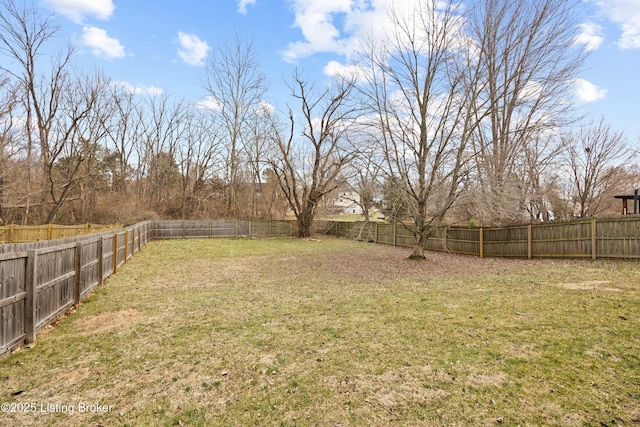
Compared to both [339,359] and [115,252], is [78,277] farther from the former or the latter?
[339,359]

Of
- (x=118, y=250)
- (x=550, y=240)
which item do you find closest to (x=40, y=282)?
(x=118, y=250)

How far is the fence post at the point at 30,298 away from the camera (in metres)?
3.92

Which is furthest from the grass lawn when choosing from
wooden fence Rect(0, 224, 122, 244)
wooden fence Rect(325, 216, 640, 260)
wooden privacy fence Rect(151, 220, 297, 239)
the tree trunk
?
wooden privacy fence Rect(151, 220, 297, 239)

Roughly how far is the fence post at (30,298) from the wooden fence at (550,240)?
9225 millimetres

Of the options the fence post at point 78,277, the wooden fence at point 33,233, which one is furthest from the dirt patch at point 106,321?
the wooden fence at point 33,233

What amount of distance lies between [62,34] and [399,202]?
24619 millimetres

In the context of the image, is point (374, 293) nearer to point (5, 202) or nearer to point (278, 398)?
point (278, 398)

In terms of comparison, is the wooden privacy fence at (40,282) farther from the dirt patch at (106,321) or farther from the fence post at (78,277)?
the dirt patch at (106,321)

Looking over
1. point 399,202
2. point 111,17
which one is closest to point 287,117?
point 111,17

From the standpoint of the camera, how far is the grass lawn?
2594mm

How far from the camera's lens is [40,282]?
4.29m

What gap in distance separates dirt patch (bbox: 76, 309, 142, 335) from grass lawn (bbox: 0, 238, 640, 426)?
0.03 m

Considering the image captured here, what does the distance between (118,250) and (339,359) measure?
8.36 m

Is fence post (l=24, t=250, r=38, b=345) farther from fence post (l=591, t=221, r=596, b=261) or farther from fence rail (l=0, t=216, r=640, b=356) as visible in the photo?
fence post (l=591, t=221, r=596, b=261)
